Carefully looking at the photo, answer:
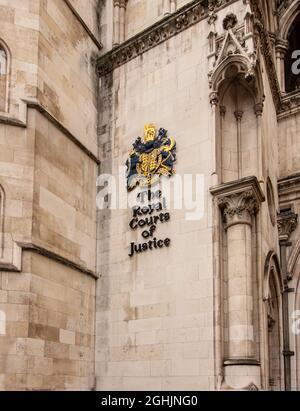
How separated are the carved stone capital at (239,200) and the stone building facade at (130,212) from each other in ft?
0.11

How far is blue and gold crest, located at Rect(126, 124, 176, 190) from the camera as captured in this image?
54.3 ft

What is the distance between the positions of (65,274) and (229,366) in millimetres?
4383

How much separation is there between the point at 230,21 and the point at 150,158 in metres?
3.86

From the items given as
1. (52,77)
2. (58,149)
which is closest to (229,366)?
(58,149)

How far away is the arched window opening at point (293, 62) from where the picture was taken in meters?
23.5

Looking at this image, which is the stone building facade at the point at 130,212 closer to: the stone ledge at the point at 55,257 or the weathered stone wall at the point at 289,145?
the stone ledge at the point at 55,257

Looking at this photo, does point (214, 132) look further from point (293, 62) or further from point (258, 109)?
point (293, 62)

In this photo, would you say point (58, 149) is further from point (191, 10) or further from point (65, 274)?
point (191, 10)

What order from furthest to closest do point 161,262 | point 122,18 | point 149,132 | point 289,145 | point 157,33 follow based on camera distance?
1. point 289,145
2. point 122,18
3. point 157,33
4. point 149,132
5. point 161,262

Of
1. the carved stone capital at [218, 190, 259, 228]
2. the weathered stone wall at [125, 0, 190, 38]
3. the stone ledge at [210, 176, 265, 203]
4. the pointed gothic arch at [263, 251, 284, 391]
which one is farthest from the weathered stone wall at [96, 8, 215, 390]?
the pointed gothic arch at [263, 251, 284, 391]

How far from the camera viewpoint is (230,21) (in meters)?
16.2

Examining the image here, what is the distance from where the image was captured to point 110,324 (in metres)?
16.6

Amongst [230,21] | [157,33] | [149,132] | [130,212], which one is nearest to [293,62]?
[157,33]

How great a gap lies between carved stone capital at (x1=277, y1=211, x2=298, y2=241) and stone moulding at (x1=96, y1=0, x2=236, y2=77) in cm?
645
